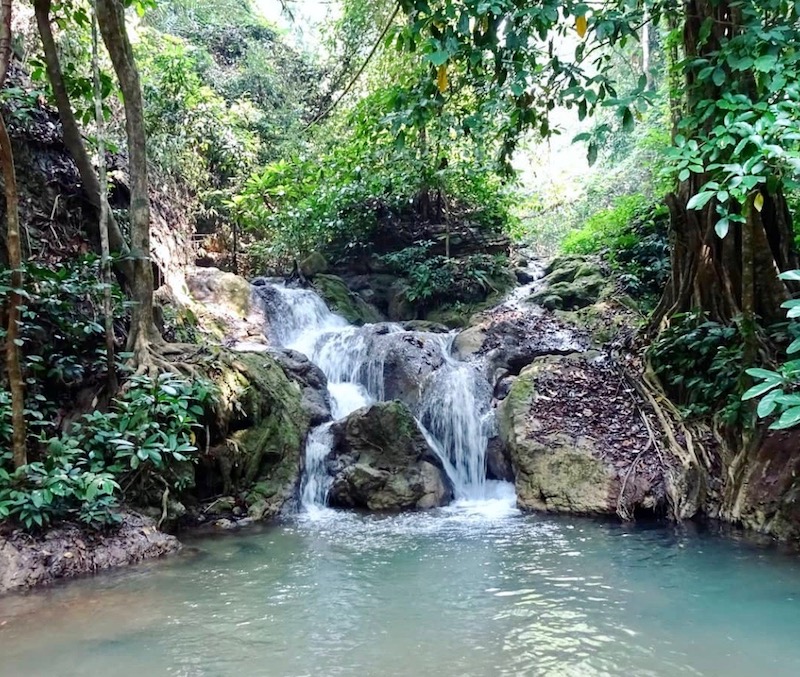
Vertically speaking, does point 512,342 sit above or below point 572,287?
below

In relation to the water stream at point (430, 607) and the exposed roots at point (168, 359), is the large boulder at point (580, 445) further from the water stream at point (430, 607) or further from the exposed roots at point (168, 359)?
the exposed roots at point (168, 359)

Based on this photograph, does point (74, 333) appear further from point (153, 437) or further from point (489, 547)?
point (489, 547)

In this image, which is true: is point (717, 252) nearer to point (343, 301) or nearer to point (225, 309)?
point (343, 301)

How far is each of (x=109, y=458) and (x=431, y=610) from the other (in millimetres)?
3204

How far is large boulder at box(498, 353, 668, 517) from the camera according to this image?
6594 mm

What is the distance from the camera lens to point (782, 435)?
18.9 feet

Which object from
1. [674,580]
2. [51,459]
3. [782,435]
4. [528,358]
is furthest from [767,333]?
[51,459]

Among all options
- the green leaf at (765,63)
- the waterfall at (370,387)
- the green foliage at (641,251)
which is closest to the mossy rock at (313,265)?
the waterfall at (370,387)

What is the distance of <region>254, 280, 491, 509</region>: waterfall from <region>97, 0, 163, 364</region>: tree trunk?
249 centimetres

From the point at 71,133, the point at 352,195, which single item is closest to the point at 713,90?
the point at 71,133

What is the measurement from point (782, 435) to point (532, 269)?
32.6ft

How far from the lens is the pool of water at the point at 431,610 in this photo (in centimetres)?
343

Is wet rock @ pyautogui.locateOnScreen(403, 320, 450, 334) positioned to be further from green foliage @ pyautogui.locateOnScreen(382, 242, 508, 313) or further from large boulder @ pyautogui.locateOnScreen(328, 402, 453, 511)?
large boulder @ pyautogui.locateOnScreen(328, 402, 453, 511)

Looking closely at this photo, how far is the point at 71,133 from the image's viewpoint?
23.6 ft
